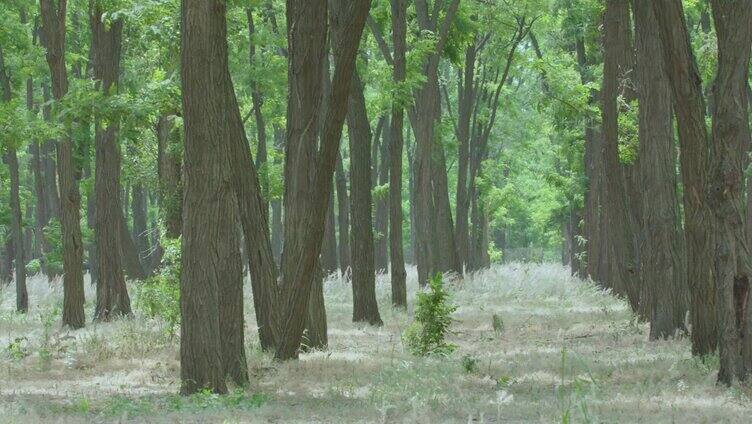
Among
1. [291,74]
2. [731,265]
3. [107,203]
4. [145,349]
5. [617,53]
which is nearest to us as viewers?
[731,265]

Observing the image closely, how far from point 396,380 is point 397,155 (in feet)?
33.6

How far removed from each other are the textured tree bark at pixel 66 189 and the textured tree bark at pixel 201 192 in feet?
28.6

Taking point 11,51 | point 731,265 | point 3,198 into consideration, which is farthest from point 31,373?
point 3,198

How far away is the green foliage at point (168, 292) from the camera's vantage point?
14.3 m

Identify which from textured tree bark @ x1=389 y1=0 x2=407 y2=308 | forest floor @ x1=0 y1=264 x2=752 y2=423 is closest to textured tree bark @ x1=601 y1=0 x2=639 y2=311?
forest floor @ x1=0 y1=264 x2=752 y2=423

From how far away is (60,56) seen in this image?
18172mm

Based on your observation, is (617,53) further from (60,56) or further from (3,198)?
(3,198)

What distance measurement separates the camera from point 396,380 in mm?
10398

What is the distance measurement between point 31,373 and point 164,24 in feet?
16.8

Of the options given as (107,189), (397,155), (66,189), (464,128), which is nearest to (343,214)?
(464,128)

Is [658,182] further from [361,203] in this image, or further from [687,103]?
[361,203]

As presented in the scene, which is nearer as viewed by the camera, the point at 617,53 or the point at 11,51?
the point at 617,53

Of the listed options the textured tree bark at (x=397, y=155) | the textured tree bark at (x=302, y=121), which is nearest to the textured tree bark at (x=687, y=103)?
the textured tree bark at (x=302, y=121)

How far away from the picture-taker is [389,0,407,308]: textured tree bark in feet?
63.5
